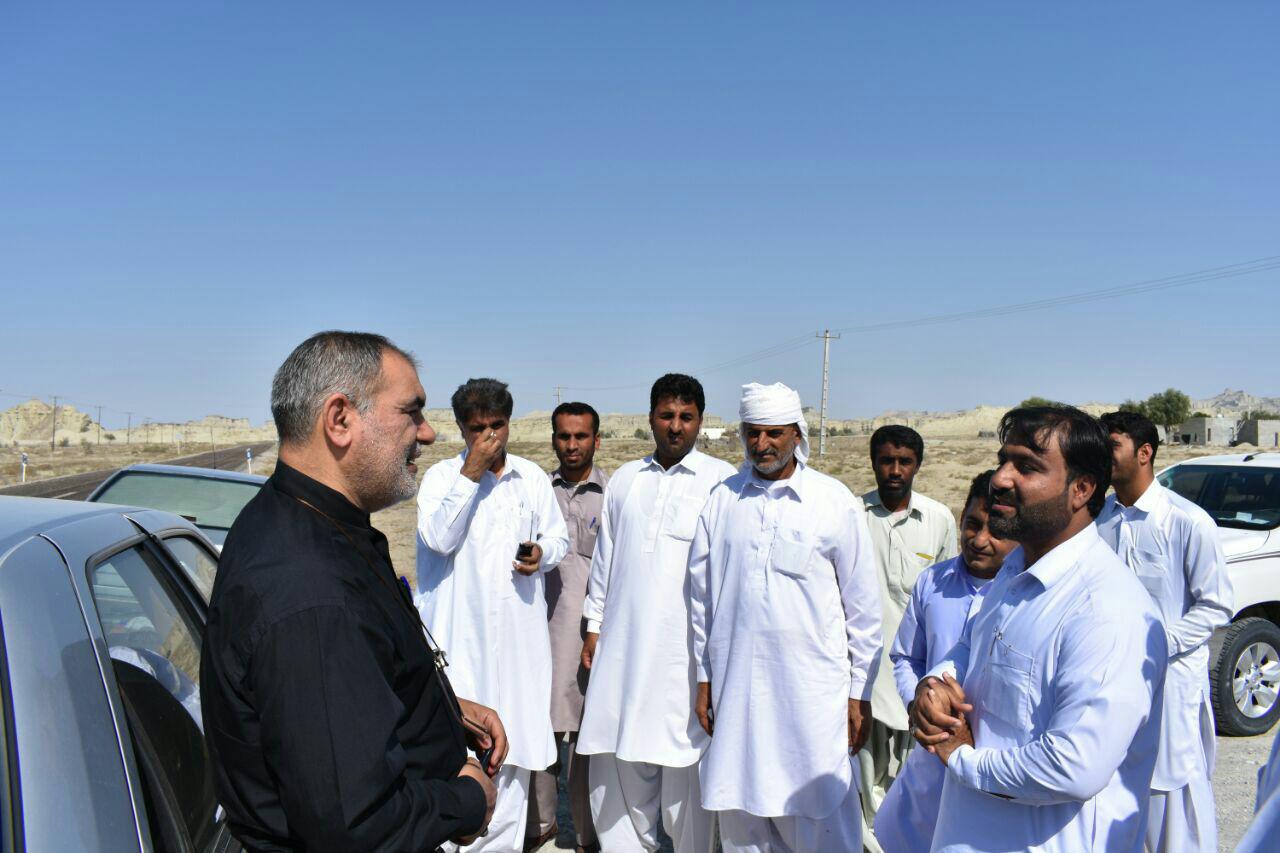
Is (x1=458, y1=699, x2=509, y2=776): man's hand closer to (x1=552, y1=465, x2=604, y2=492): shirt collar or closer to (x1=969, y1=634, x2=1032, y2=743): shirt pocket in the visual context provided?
(x1=969, y1=634, x2=1032, y2=743): shirt pocket

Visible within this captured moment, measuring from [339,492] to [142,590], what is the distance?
2.86 feet

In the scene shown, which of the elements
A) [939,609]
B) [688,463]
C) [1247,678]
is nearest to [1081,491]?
[939,609]

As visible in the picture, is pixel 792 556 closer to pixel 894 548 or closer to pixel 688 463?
pixel 688 463

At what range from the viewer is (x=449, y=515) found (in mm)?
4223

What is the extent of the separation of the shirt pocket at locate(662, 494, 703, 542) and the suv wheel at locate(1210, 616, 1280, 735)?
4.23 meters

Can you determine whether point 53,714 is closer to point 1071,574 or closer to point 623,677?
point 1071,574

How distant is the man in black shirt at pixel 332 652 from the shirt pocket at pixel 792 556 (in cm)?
202

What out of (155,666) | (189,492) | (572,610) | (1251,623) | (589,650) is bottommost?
(1251,623)

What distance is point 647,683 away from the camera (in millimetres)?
4414

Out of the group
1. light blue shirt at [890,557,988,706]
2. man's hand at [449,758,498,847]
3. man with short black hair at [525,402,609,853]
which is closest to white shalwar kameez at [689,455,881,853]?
light blue shirt at [890,557,988,706]

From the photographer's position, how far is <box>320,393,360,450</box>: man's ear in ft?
6.61

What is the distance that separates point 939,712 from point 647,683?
2.07 m

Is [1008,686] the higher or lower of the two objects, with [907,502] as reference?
lower

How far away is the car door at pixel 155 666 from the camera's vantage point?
1.76 metres
